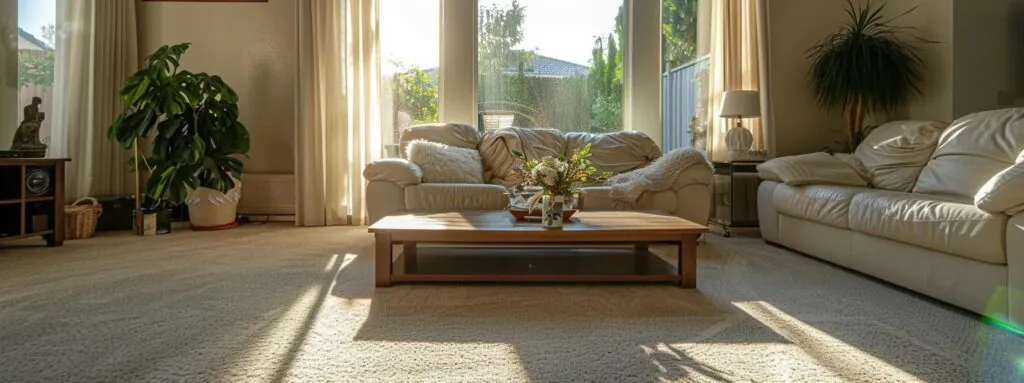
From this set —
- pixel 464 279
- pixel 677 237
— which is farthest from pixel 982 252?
pixel 464 279

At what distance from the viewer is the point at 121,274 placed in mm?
2686

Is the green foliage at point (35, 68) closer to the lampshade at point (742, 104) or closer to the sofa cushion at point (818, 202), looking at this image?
the lampshade at point (742, 104)

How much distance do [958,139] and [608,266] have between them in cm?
195

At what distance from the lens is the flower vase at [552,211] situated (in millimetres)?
2355

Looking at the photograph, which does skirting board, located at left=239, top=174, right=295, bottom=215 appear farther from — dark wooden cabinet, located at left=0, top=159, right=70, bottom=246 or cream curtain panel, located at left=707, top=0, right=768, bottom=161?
cream curtain panel, located at left=707, top=0, right=768, bottom=161

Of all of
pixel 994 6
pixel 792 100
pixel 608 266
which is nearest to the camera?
pixel 608 266

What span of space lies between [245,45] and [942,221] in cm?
497

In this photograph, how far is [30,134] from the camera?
3.61 m

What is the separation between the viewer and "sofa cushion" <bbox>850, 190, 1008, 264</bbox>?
6.19ft

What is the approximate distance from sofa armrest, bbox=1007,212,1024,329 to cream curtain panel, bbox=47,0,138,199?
18.2 feet

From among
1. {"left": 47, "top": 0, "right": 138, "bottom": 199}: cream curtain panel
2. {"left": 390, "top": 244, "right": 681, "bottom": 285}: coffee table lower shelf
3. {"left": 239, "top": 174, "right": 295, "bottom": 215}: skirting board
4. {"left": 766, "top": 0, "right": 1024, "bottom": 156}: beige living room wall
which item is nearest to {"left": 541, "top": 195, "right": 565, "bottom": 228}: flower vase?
{"left": 390, "top": 244, "right": 681, "bottom": 285}: coffee table lower shelf

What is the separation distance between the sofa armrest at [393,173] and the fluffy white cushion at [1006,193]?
8.99ft

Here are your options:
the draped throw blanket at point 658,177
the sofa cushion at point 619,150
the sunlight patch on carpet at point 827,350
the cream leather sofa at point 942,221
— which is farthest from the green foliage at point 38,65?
the cream leather sofa at point 942,221

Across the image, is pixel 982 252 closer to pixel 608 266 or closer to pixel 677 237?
pixel 677 237
